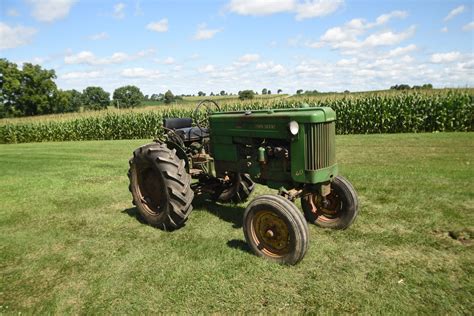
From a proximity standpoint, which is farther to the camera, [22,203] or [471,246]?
[22,203]

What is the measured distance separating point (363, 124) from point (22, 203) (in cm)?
1436

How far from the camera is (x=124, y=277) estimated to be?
374 centimetres

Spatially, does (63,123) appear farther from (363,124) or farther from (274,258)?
(274,258)

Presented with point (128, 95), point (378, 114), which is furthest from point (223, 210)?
point (128, 95)

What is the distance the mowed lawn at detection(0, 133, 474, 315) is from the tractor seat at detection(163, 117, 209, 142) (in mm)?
Result: 1226

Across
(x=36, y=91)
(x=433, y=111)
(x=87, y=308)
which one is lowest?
(x=87, y=308)

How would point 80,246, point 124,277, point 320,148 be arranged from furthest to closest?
point 80,246 < point 320,148 < point 124,277

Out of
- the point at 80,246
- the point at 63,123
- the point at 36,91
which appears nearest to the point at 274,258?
the point at 80,246

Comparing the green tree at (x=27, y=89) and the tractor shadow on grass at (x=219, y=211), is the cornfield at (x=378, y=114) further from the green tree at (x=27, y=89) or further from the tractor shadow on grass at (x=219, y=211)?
the green tree at (x=27, y=89)

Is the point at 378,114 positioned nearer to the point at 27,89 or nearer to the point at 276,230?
the point at 276,230

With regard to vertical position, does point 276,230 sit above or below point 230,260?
above

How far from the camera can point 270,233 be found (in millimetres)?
3869

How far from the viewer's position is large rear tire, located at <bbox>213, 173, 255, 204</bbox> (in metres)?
5.82

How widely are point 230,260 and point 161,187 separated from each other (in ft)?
5.86
